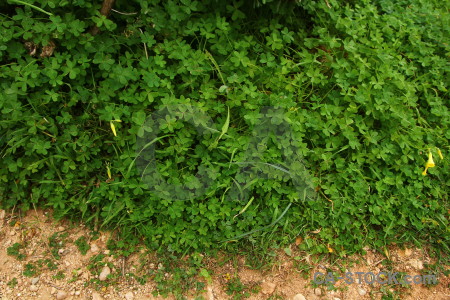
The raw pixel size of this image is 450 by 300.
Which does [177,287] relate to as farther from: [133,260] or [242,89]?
[242,89]

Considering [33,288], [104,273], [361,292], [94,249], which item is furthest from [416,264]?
[33,288]

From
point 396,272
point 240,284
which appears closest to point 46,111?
point 240,284

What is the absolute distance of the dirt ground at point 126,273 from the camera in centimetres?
254

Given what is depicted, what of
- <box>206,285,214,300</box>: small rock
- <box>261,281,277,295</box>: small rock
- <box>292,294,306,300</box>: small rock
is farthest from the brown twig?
<box>292,294,306,300</box>: small rock

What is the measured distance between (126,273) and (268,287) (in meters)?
0.96

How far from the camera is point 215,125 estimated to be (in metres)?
2.72

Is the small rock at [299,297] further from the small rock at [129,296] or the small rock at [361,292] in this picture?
the small rock at [129,296]

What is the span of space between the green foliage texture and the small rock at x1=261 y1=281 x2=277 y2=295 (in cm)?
32

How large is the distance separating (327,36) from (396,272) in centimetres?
183

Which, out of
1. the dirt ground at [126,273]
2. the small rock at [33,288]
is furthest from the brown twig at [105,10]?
the small rock at [33,288]

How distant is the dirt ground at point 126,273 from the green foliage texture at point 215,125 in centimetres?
14

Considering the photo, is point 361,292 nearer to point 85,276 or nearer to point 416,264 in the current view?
point 416,264

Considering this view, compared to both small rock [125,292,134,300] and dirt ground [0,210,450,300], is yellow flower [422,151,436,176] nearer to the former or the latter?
dirt ground [0,210,450,300]

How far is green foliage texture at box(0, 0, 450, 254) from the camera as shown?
263cm
